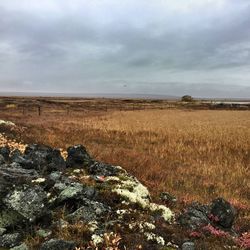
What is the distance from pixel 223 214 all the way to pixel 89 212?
339 cm

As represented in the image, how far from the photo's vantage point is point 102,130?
125 ft

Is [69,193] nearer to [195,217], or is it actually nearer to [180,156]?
[195,217]

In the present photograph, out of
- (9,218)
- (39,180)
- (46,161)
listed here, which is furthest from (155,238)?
(46,161)

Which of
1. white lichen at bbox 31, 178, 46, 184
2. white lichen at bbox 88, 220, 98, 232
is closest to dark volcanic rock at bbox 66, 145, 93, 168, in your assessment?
white lichen at bbox 31, 178, 46, 184

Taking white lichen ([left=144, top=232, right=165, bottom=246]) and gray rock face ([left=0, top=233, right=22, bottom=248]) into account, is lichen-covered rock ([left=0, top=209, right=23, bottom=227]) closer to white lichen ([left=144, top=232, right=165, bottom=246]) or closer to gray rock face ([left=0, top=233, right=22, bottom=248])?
gray rock face ([left=0, top=233, right=22, bottom=248])

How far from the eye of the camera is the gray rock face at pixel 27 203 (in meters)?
8.54

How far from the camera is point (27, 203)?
A: 8.66 metres

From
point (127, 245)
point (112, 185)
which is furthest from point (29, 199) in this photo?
point (112, 185)

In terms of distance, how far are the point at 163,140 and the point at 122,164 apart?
42.5ft

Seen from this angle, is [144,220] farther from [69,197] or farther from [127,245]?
[69,197]

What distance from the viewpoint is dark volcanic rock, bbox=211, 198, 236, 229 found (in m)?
10.0

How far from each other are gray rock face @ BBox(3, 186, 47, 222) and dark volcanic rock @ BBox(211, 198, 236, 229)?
14.2 ft

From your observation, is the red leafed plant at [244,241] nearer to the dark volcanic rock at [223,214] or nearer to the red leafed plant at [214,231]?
the red leafed plant at [214,231]

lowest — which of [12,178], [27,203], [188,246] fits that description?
[188,246]
